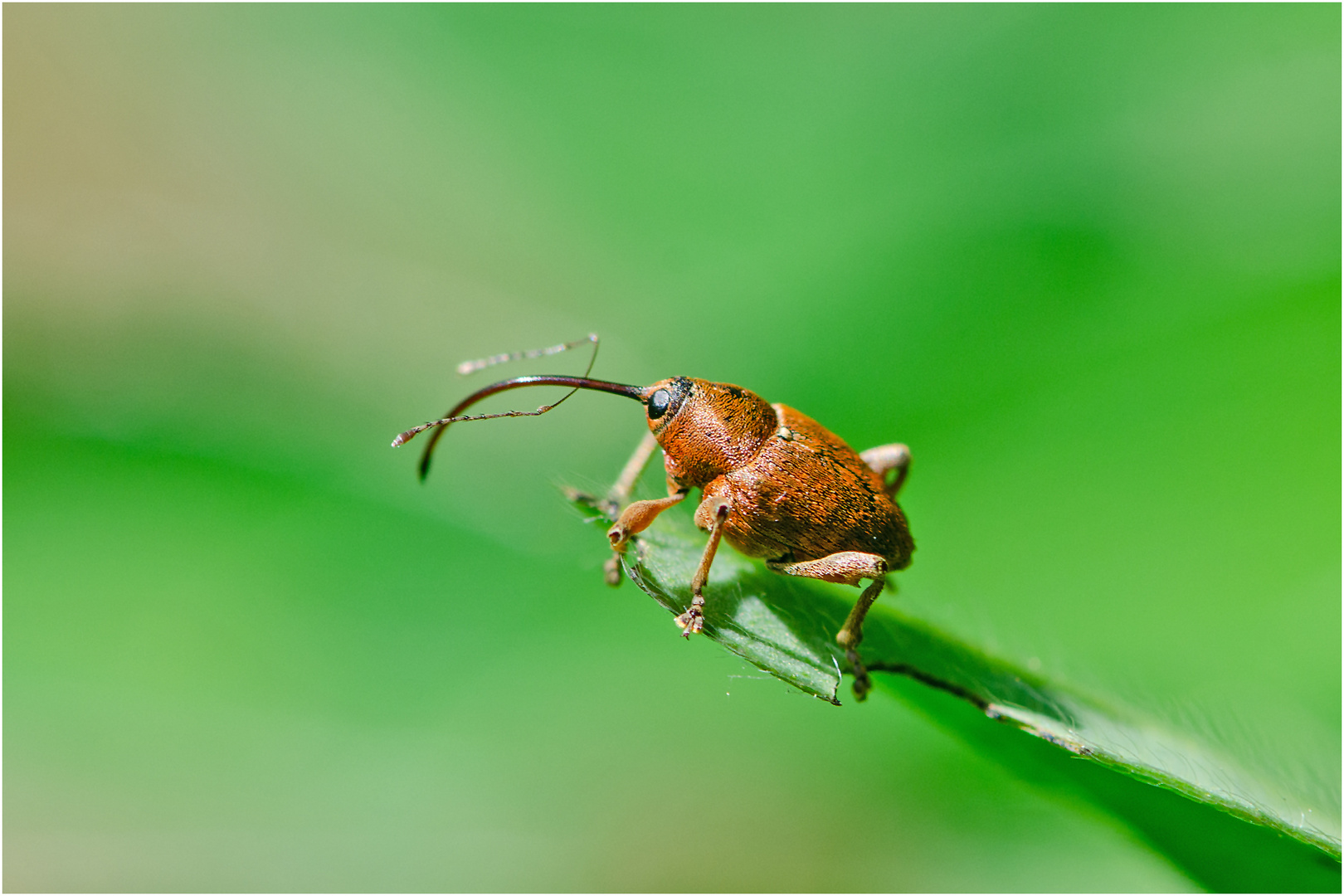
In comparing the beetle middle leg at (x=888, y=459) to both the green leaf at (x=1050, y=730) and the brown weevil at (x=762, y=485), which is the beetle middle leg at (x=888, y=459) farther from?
the green leaf at (x=1050, y=730)

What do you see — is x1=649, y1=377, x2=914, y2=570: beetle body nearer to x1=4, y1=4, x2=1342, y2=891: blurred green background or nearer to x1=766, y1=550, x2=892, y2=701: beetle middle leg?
x1=766, y1=550, x2=892, y2=701: beetle middle leg

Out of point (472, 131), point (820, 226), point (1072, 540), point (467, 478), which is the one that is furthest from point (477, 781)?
point (472, 131)

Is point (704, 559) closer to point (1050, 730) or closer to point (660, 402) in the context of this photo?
point (660, 402)

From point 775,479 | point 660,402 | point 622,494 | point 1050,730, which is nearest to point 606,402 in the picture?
point 622,494

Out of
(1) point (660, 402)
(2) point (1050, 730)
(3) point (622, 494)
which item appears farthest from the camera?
(3) point (622, 494)

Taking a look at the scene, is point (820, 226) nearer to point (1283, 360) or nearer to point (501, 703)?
point (1283, 360)

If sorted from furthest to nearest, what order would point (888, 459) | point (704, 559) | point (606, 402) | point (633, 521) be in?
point (606, 402)
point (888, 459)
point (633, 521)
point (704, 559)

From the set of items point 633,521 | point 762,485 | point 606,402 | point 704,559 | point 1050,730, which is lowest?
point 1050,730

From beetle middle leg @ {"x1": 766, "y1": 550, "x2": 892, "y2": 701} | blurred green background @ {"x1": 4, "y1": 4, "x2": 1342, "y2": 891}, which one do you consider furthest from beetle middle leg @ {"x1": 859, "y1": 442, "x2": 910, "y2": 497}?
beetle middle leg @ {"x1": 766, "y1": 550, "x2": 892, "y2": 701}
